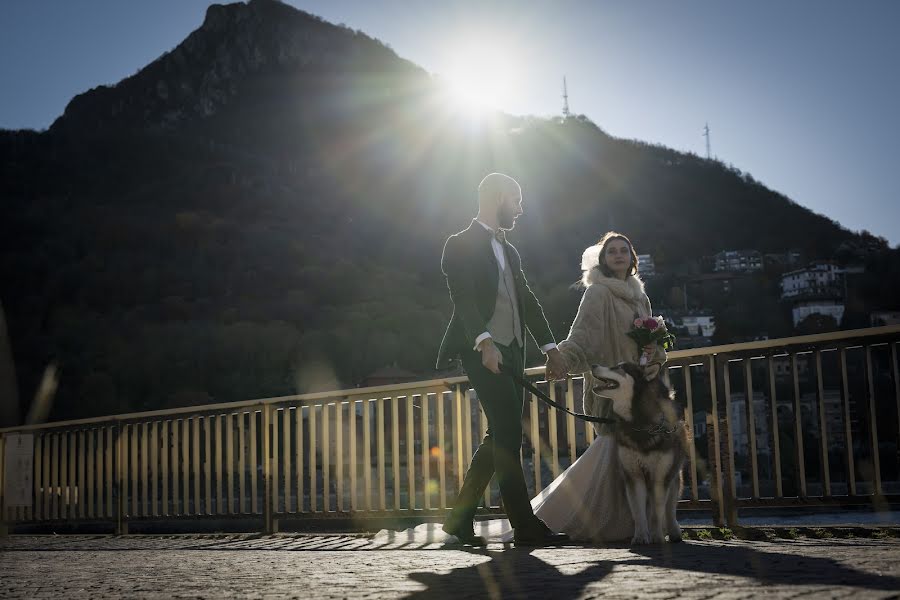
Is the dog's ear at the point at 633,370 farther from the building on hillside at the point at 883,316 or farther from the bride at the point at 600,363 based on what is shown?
the building on hillside at the point at 883,316

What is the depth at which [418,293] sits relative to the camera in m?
85.1

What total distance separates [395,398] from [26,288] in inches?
3059

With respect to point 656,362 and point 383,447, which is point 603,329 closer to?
point 656,362

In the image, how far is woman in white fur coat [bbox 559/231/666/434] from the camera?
15.9 feet

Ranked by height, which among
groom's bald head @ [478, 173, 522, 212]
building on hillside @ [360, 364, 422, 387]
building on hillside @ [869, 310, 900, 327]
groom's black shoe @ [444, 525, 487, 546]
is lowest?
groom's black shoe @ [444, 525, 487, 546]

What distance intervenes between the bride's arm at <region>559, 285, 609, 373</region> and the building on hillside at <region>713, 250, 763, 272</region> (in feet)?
298

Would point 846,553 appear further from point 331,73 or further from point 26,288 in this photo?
point 331,73

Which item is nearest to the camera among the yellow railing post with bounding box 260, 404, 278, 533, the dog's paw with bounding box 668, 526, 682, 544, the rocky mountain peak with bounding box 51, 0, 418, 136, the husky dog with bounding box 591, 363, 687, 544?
the husky dog with bounding box 591, 363, 687, 544

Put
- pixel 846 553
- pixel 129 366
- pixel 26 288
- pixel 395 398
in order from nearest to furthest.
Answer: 1. pixel 846 553
2. pixel 395 398
3. pixel 129 366
4. pixel 26 288

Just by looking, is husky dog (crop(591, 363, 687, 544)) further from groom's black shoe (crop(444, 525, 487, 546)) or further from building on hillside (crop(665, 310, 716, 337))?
building on hillside (crop(665, 310, 716, 337))

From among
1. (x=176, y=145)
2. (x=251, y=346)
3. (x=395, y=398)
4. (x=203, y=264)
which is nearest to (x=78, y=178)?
(x=176, y=145)

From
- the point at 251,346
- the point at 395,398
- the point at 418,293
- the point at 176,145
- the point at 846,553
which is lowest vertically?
the point at 846,553

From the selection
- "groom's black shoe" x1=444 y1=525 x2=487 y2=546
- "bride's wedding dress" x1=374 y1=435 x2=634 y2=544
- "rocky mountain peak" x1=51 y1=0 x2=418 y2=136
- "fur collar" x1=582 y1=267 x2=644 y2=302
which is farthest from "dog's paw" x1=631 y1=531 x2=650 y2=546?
"rocky mountain peak" x1=51 y1=0 x2=418 y2=136

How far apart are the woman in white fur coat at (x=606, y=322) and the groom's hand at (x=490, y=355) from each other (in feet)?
Answer: 1.48
